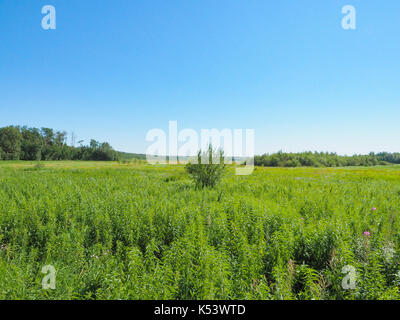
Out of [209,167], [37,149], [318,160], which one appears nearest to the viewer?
[209,167]

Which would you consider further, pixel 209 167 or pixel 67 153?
pixel 67 153

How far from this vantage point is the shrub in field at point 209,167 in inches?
501

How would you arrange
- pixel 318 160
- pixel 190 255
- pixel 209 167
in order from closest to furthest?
pixel 190 255, pixel 209 167, pixel 318 160

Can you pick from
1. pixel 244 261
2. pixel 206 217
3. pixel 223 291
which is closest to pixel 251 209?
pixel 206 217

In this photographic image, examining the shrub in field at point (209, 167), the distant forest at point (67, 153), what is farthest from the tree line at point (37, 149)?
the shrub in field at point (209, 167)


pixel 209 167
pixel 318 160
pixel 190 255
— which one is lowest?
pixel 190 255

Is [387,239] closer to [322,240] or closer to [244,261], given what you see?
[322,240]

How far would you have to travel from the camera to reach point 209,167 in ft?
42.1

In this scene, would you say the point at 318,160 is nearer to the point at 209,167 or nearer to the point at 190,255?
the point at 209,167

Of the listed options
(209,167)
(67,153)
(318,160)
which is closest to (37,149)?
(67,153)

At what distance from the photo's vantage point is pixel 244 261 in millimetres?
3650

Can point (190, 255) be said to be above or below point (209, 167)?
below

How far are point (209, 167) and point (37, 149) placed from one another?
77.1 meters
